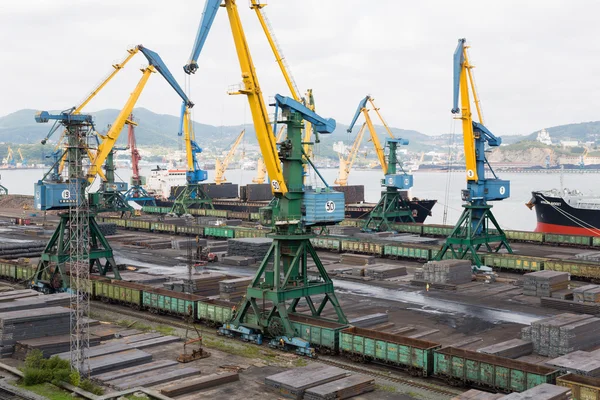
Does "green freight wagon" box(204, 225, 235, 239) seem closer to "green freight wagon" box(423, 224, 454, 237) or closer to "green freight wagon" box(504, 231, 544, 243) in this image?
"green freight wagon" box(423, 224, 454, 237)

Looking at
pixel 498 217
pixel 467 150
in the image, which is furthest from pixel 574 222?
pixel 498 217

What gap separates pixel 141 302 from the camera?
41656mm

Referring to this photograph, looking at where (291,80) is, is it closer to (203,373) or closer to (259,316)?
(259,316)

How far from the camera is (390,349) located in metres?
29.2

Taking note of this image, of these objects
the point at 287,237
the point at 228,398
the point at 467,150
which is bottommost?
the point at 228,398

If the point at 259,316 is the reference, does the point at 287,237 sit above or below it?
above

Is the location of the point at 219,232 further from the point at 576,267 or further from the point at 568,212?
the point at 568,212

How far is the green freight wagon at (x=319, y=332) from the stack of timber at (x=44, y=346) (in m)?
11.1

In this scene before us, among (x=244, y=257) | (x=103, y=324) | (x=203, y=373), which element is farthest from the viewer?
(x=244, y=257)

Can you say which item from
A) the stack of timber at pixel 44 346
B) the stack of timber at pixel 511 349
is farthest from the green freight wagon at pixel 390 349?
the stack of timber at pixel 44 346

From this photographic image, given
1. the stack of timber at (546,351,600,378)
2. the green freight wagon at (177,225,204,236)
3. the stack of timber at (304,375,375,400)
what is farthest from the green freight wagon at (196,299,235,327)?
the green freight wagon at (177,225,204,236)

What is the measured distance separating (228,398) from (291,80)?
17.8m

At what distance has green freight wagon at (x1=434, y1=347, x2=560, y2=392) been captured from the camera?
2483 centimetres

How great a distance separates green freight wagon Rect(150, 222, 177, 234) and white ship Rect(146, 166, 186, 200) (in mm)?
62616
